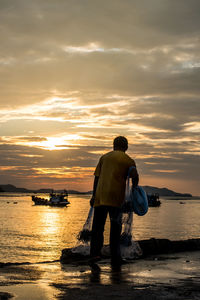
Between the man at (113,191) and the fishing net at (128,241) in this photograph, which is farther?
the fishing net at (128,241)

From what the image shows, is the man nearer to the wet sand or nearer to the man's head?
the man's head

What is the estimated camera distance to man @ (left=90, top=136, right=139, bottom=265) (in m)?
6.37

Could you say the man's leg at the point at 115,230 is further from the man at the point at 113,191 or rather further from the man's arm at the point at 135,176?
the man's arm at the point at 135,176

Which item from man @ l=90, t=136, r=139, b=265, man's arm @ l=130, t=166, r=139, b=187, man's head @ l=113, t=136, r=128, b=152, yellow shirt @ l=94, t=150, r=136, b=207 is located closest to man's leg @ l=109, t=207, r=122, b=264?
man @ l=90, t=136, r=139, b=265

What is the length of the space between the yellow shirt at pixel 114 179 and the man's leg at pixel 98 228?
14cm

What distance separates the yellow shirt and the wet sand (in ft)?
3.55

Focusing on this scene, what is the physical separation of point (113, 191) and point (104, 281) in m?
1.56

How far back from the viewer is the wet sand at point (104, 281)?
441 cm

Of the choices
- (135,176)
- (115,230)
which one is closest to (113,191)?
(135,176)

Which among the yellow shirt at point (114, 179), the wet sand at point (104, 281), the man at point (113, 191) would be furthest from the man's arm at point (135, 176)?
the wet sand at point (104, 281)

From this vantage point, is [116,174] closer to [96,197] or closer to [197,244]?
[96,197]

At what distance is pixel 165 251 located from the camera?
8656 mm

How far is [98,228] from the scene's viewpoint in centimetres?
659

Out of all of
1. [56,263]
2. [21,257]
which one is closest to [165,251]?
[56,263]
